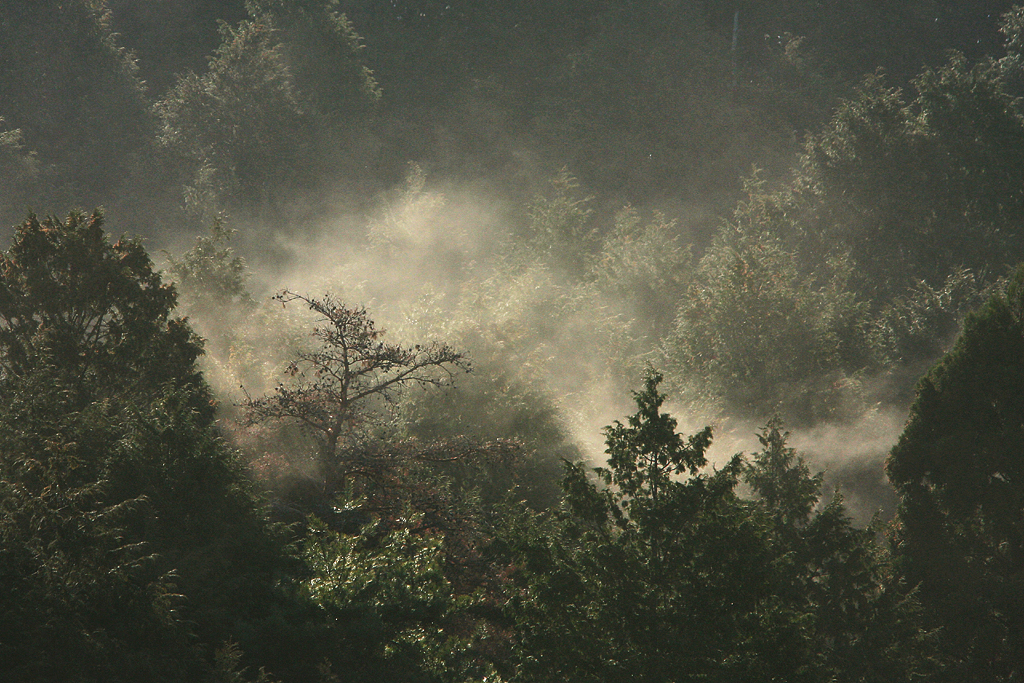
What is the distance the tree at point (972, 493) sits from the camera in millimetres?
16531

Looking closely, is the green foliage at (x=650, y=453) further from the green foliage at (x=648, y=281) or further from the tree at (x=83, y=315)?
the green foliage at (x=648, y=281)

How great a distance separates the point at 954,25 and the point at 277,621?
7468 cm

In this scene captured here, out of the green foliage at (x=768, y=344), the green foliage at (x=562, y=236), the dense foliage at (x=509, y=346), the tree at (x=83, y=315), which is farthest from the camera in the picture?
the green foliage at (x=562, y=236)

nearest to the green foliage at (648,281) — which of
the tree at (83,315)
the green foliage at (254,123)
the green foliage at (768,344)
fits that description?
the green foliage at (768,344)

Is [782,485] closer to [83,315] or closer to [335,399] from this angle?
[335,399]

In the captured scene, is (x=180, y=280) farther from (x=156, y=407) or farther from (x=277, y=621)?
(x=277, y=621)

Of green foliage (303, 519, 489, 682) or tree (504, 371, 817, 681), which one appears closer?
tree (504, 371, 817, 681)

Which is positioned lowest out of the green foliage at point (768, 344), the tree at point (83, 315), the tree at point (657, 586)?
the tree at point (657, 586)

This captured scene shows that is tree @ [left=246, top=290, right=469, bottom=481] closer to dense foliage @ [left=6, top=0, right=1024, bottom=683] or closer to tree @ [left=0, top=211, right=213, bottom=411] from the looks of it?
dense foliage @ [left=6, top=0, right=1024, bottom=683]

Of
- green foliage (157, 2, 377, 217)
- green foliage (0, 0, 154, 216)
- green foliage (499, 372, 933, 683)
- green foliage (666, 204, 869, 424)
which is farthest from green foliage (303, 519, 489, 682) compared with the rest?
green foliage (0, 0, 154, 216)

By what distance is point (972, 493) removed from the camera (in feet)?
57.2

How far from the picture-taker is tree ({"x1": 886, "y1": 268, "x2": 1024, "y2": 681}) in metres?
16.5

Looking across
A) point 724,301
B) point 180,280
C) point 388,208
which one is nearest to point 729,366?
point 724,301

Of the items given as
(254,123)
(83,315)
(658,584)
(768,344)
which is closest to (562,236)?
(254,123)
